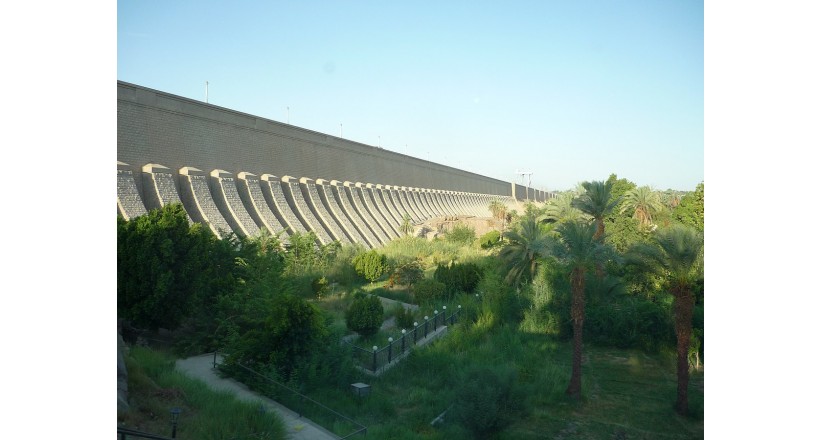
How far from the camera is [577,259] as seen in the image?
1258 centimetres

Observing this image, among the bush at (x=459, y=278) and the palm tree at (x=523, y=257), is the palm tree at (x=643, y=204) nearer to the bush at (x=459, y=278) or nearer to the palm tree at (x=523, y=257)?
the palm tree at (x=523, y=257)

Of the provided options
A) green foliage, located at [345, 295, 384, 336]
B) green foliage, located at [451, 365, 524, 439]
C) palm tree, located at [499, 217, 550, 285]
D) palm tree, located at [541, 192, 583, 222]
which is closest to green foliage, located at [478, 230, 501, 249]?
palm tree, located at [541, 192, 583, 222]

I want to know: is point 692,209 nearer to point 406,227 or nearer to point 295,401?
point 406,227

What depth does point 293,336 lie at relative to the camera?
11672mm

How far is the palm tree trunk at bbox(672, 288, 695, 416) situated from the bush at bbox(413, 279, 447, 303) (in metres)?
9.48

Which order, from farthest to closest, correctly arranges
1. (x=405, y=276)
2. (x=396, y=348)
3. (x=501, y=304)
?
(x=405, y=276)
(x=501, y=304)
(x=396, y=348)

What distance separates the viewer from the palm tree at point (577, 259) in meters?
12.4

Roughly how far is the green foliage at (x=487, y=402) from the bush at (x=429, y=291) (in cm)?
973

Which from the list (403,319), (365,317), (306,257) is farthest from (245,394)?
(306,257)

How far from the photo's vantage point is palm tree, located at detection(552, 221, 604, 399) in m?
12.4

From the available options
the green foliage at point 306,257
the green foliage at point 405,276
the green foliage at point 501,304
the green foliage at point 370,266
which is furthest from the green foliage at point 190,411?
the green foliage at point 370,266

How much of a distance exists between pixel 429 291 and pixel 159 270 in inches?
384

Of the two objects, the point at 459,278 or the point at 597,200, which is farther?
the point at 459,278
